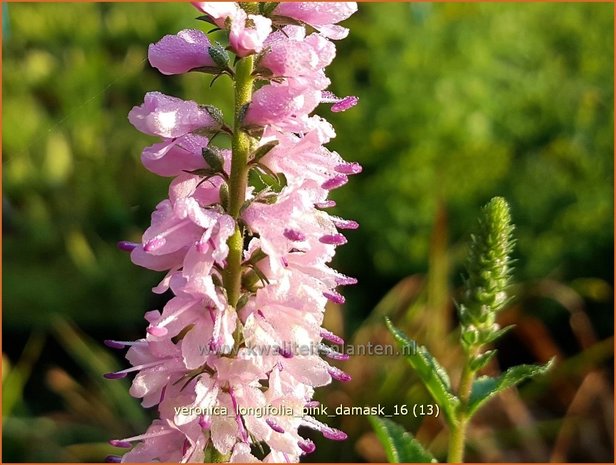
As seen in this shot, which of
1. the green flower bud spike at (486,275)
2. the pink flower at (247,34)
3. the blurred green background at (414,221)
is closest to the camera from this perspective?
the pink flower at (247,34)

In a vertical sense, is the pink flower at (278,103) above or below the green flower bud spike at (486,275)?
above

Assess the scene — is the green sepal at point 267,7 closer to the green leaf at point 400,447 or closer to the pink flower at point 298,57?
the pink flower at point 298,57

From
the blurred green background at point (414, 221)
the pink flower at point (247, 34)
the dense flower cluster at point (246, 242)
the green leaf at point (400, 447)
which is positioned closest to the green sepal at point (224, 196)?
the dense flower cluster at point (246, 242)

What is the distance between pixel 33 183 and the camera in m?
2.82

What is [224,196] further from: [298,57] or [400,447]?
[400,447]

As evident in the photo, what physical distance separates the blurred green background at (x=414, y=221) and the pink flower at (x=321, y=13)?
1.46 metres

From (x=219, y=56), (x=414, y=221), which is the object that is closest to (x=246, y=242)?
(x=219, y=56)

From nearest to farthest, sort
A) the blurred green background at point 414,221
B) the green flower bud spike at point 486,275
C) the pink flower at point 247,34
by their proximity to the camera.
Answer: the pink flower at point 247,34
the green flower bud spike at point 486,275
the blurred green background at point 414,221

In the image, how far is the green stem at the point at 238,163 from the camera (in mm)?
→ 649

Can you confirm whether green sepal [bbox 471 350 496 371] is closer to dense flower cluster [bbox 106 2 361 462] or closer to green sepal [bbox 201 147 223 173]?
dense flower cluster [bbox 106 2 361 462]

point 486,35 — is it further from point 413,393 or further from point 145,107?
point 145,107

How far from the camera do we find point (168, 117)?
65 centimetres

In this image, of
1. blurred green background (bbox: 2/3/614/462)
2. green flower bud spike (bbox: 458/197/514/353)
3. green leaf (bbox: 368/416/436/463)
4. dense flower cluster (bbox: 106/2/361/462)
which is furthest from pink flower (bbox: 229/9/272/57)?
blurred green background (bbox: 2/3/614/462)

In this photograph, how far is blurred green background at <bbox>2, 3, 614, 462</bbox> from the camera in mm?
2211
